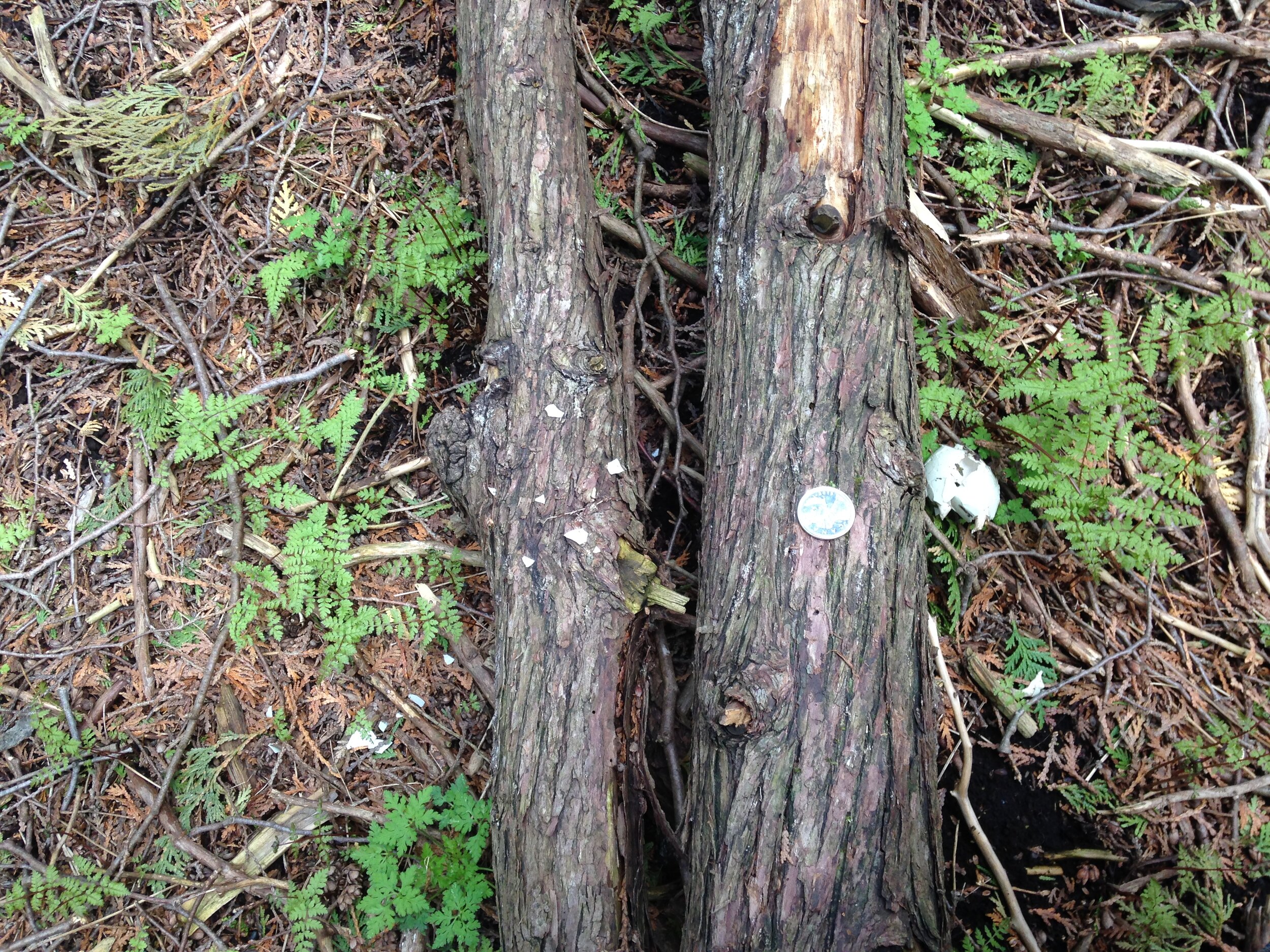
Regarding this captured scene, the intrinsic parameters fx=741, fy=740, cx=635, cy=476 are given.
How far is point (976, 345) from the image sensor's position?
10.0ft

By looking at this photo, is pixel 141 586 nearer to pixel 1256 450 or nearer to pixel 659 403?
pixel 659 403

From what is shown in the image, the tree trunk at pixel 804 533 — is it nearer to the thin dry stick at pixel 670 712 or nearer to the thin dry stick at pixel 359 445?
the thin dry stick at pixel 670 712

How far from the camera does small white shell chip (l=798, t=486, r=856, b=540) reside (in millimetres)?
2227

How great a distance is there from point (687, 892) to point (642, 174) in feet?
9.08

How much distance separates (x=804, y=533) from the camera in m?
2.24

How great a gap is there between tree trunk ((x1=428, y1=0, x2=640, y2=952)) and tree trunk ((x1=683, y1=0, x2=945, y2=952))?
32 cm

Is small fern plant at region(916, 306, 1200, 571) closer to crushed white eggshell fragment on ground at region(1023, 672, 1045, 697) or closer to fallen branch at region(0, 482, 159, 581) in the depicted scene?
crushed white eggshell fragment on ground at region(1023, 672, 1045, 697)

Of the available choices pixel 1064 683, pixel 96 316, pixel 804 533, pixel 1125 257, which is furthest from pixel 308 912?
pixel 1125 257

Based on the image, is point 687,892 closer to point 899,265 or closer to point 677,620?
point 677,620

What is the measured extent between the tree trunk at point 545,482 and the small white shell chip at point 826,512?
22.2 inches

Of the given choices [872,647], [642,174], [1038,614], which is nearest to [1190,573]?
[1038,614]

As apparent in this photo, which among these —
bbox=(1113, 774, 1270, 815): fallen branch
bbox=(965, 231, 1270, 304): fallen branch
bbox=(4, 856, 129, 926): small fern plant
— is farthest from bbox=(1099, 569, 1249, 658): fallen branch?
bbox=(4, 856, 129, 926): small fern plant

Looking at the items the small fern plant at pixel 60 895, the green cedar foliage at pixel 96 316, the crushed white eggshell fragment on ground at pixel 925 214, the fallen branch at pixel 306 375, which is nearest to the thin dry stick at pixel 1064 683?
the crushed white eggshell fragment on ground at pixel 925 214

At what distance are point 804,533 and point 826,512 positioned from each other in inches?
3.6
